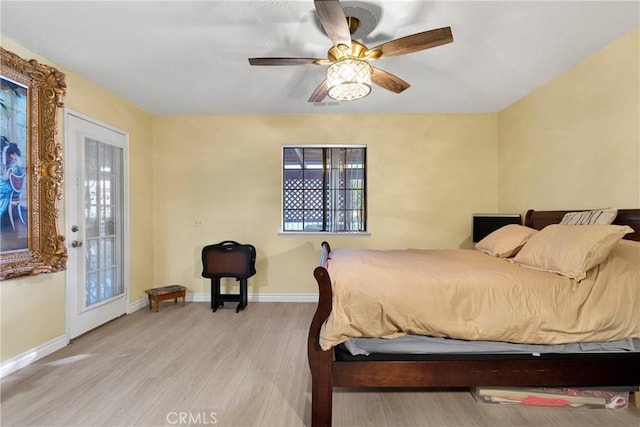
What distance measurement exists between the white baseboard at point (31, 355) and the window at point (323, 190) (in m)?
2.50

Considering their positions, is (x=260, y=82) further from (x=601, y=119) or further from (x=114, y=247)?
(x=601, y=119)

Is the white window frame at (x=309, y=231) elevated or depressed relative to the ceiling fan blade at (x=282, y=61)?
depressed

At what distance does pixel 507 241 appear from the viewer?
2525 millimetres

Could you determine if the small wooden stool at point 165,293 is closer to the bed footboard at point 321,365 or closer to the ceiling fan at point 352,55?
the bed footboard at point 321,365

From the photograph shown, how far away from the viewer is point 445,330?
1.55m

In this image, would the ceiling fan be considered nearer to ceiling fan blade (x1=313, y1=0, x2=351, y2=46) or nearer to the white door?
ceiling fan blade (x1=313, y1=0, x2=351, y2=46)

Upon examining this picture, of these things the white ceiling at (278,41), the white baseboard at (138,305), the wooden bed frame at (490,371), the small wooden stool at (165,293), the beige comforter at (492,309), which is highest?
the white ceiling at (278,41)

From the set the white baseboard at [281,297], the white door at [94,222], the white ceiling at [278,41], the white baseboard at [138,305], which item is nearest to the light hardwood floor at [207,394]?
the white door at [94,222]

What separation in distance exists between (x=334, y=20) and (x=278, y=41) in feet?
2.67

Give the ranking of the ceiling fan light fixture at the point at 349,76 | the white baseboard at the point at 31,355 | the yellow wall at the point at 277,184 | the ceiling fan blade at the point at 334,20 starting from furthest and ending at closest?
the yellow wall at the point at 277,184 → the white baseboard at the point at 31,355 → the ceiling fan light fixture at the point at 349,76 → the ceiling fan blade at the point at 334,20

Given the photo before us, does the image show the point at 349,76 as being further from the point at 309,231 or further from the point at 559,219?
the point at 559,219

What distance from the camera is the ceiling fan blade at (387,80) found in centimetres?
208

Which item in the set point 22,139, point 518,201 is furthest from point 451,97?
point 22,139

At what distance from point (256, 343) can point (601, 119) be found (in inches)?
139
